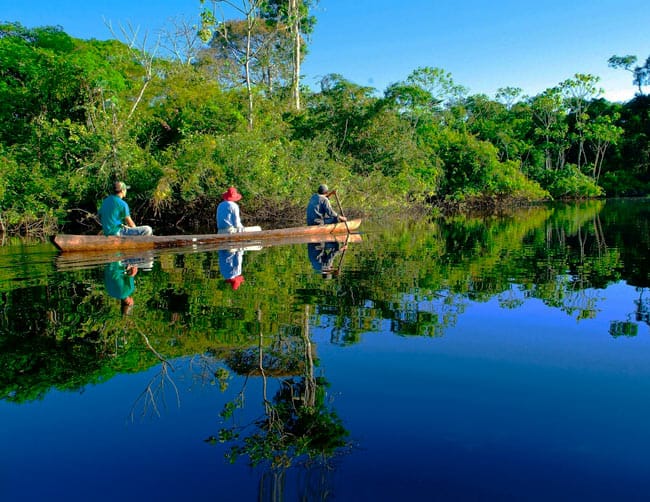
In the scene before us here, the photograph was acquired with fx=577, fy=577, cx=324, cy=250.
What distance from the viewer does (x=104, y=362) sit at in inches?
190

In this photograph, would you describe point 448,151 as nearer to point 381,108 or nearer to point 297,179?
point 381,108

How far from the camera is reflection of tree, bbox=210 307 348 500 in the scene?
320 cm

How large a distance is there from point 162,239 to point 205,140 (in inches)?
327

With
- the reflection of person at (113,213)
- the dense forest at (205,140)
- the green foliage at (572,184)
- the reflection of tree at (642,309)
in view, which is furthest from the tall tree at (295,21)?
the reflection of tree at (642,309)

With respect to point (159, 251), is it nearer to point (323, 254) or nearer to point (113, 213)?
point (113, 213)

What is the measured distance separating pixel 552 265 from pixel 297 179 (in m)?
13.0

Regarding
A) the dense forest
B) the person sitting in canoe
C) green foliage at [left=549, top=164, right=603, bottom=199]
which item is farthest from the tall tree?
green foliage at [left=549, top=164, right=603, bottom=199]

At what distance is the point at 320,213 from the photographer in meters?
15.8

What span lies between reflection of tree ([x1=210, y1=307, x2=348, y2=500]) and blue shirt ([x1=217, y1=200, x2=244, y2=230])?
9449 millimetres

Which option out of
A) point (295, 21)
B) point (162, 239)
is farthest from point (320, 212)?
point (295, 21)

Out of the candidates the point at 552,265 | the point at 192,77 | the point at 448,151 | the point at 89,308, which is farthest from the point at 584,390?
the point at 448,151

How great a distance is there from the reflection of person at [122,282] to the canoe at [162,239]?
1215 mm

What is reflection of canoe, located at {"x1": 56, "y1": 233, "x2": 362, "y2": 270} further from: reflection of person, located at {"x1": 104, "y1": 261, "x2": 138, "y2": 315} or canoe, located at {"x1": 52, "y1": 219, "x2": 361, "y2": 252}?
reflection of person, located at {"x1": 104, "y1": 261, "x2": 138, "y2": 315}

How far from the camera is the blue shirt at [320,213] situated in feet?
51.6
